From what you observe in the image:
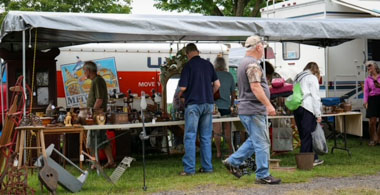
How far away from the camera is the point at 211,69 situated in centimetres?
880

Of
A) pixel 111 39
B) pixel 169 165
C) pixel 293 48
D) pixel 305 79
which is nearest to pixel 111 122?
pixel 169 165

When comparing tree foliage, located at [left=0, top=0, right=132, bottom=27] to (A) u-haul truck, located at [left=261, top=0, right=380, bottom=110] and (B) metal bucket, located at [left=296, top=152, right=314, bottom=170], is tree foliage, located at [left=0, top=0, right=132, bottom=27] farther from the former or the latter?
(B) metal bucket, located at [left=296, top=152, right=314, bottom=170]

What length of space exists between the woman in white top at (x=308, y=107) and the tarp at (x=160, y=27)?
0.58m

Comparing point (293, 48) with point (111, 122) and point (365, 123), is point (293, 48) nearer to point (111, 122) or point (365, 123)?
point (365, 123)

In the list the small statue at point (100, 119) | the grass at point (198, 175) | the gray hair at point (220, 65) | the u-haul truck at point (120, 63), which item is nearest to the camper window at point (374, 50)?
the grass at point (198, 175)

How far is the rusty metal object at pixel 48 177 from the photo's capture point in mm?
6727

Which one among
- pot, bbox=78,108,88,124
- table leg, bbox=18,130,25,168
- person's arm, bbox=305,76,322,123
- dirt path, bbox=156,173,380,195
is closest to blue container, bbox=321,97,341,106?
person's arm, bbox=305,76,322,123

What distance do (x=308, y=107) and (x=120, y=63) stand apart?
6.11 metres

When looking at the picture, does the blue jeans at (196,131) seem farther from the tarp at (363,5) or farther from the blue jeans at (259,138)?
the tarp at (363,5)

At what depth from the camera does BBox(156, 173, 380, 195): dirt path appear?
716 centimetres

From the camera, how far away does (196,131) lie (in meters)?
8.66

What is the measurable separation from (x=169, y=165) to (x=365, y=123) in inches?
218

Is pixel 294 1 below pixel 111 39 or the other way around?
the other way around

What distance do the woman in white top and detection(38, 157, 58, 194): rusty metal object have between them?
151 inches
